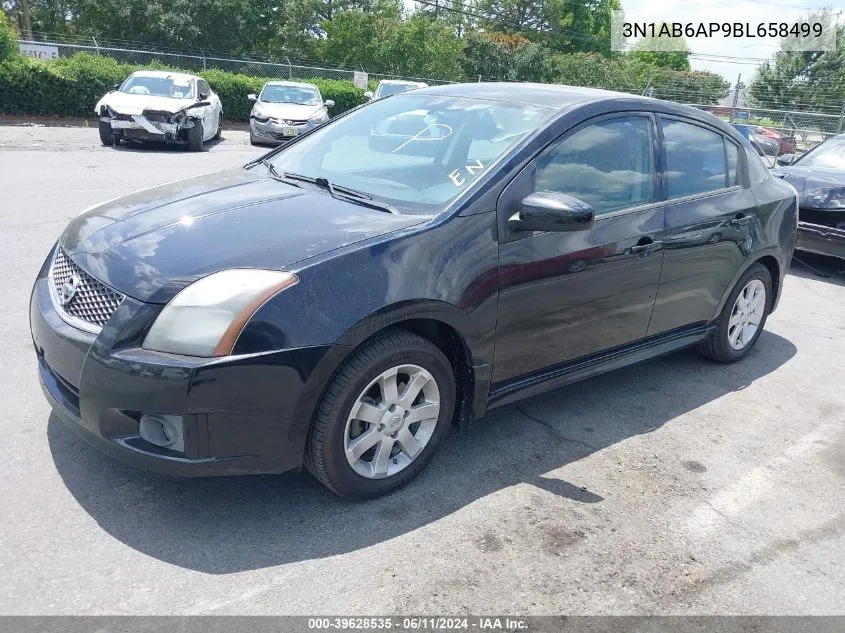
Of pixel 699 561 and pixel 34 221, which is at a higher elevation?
pixel 34 221

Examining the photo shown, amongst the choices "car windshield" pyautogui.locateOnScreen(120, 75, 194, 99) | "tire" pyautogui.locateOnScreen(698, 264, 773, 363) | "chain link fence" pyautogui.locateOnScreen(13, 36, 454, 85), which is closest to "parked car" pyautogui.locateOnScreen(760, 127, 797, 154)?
"chain link fence" pyautogui.locateOnScreen(13, 36, 454, 85)

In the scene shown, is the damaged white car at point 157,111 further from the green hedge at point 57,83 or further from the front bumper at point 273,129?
the green hedge at point 57,83

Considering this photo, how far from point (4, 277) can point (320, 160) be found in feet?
9.75

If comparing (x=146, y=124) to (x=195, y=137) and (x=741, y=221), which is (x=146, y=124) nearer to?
(x=195, y=137)

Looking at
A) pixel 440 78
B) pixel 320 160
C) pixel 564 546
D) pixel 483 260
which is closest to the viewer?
pixel 564 546

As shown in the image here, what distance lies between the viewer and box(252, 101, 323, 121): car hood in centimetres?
1681

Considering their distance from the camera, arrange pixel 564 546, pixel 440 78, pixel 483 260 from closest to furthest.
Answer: pixel 564 546 → pixel 483 260 → pixel 440 78

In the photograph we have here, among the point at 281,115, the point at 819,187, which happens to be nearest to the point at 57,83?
the point at 281,115

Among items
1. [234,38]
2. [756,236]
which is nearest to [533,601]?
[756,236]

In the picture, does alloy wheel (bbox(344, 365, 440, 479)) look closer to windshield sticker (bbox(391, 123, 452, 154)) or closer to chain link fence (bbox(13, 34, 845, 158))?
windshield sticker (bbox(391, 123, 452, 154))

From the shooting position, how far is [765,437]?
166 inches

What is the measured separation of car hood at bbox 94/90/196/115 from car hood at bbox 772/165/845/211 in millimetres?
10553

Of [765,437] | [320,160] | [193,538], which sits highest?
[320,160]

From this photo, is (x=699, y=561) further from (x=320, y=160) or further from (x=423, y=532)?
(x=320, y=160)
